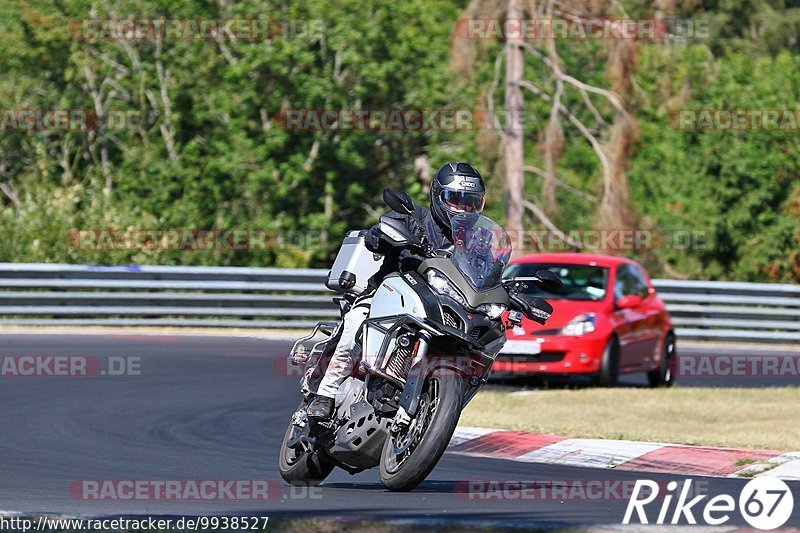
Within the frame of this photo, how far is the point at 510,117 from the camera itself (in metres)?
27.8

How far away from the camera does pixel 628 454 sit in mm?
11172

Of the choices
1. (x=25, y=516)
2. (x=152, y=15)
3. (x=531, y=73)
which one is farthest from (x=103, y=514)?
(x=531, y=73)

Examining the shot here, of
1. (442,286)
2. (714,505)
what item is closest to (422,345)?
(442,286)

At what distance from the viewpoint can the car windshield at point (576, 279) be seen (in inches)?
690

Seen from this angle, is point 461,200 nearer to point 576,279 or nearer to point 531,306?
point 531,306

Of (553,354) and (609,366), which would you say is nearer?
(553,354)

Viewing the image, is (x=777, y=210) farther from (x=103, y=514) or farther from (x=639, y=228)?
(x=103, y=514)

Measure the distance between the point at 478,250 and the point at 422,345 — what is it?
629 millimetres

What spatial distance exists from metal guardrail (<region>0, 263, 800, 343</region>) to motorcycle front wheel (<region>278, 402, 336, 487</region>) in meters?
13.6

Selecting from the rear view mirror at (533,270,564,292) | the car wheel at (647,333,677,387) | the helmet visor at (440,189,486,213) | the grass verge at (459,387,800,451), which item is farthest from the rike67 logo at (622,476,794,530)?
the car wheel at (647,333,677,387)

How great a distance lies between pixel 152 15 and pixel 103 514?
26.6 meters

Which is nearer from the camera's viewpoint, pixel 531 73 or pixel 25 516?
pixel 25 516

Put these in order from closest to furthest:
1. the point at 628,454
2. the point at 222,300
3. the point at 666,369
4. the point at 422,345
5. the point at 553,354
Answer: the point at 422,345 → the point at 628,454 → the point at 553,354 → the point at 666,369 → the point at 222,300

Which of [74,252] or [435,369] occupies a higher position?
[435,369]
